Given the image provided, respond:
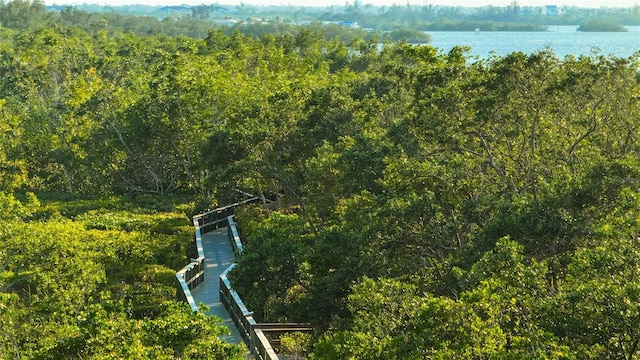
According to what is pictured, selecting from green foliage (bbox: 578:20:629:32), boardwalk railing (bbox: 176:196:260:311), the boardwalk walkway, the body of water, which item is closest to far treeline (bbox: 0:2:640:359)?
boardwalk railing (bbox: 176:196:260:311)

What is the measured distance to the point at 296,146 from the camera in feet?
84.6

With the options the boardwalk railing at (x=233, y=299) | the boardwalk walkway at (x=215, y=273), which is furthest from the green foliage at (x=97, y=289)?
the boardwalk walkway at (x=215, y=273)

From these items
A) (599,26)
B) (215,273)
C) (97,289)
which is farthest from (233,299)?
(599,26)

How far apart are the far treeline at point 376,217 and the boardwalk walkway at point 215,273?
38.4 inches

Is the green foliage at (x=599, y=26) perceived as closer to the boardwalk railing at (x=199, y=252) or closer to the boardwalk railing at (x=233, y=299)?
the boardwalk railing at (x=199, y=252)

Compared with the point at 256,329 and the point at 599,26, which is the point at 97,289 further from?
the point at 599,26

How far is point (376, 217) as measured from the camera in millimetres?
16547

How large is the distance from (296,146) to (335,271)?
30.5ft

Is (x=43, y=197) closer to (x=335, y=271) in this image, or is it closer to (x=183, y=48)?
Answer: (x=183, y=48)

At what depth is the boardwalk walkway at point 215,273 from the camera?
21.0m

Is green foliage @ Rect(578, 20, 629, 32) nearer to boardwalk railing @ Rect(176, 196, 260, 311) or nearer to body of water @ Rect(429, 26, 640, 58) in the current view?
body of water @ Rect(429, 26, 640, 58)

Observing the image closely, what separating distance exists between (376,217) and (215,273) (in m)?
9.88

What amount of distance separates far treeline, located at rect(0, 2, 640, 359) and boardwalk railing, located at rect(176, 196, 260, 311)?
805 mm

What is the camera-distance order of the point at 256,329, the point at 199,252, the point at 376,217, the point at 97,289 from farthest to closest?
the point at 199,252 → the point at 97,289 → the point at 256,329 → the point at 376,217
